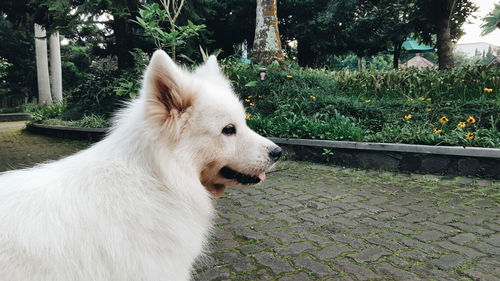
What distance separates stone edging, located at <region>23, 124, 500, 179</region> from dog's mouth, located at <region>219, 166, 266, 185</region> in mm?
4236

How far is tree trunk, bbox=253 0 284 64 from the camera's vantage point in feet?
32.7

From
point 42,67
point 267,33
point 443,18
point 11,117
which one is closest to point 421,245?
point 267,33

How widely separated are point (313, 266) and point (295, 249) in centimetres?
34

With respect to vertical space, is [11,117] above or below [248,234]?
above

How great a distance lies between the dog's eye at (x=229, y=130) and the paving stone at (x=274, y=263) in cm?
140

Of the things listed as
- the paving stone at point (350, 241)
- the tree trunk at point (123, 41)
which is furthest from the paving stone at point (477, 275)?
the tree trunk at point (123, 41)

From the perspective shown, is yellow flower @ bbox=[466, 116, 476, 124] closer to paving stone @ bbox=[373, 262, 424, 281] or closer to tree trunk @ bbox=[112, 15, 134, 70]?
paving stone @ bbox=[373, 262, 424, 281]

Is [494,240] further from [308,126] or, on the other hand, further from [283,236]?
[308,126]

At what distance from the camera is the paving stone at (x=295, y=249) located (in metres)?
3.07

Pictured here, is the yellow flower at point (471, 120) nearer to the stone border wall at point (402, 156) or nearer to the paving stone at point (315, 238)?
the stone border wall at point (402, 156)

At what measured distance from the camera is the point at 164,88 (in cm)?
168

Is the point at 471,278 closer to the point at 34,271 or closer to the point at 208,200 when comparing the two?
the point at 208,200

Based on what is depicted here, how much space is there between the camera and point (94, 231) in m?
1.44

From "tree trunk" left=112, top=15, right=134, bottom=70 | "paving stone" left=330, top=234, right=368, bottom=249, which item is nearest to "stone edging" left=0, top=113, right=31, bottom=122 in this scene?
"tree trunk" left=112, top=15, right=134, bottom=70
